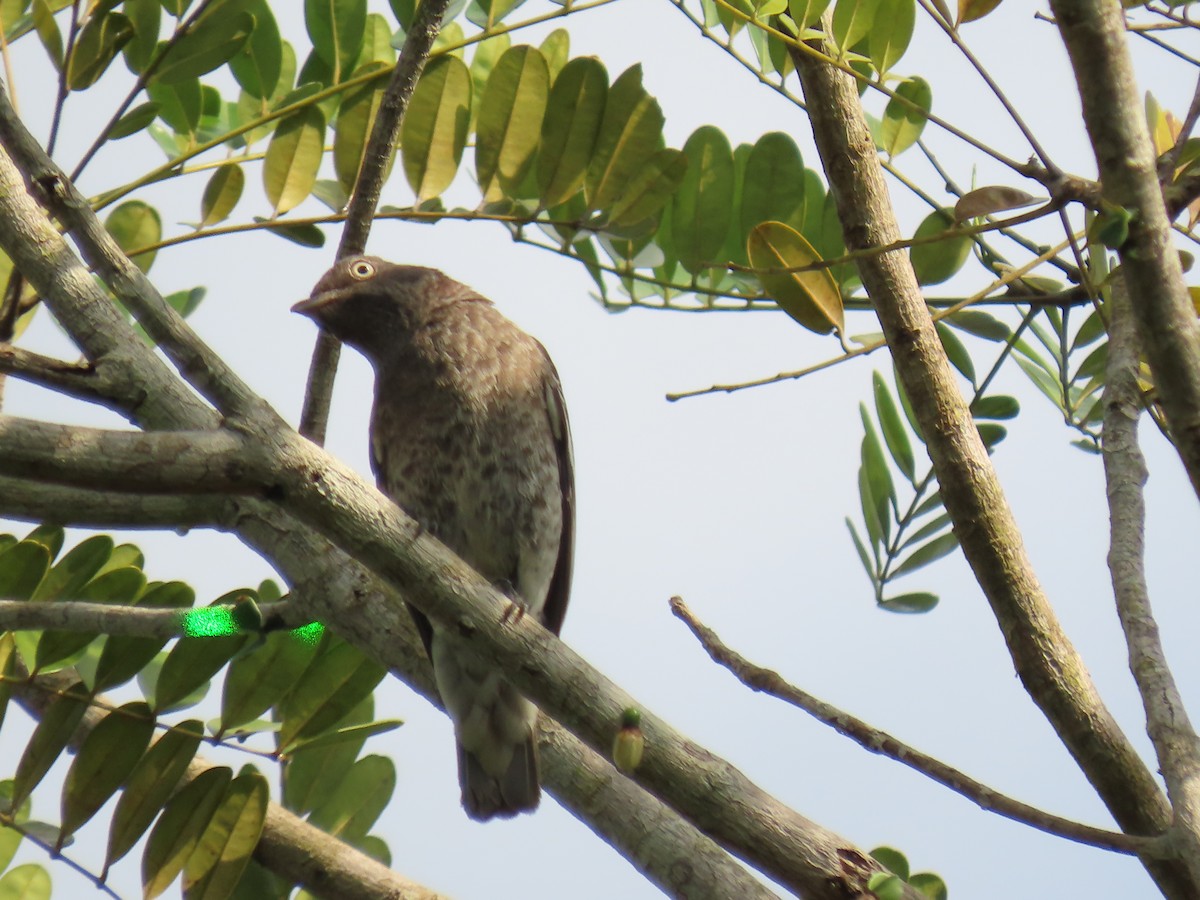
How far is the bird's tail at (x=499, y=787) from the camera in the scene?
13.6 feet

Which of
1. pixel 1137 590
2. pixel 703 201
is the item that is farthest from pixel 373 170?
pixel 1137 590

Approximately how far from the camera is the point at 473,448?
4.46 metres

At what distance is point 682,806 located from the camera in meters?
2.45

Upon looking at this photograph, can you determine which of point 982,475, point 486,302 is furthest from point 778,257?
point 486,302

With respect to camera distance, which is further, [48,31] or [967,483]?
[48,31]

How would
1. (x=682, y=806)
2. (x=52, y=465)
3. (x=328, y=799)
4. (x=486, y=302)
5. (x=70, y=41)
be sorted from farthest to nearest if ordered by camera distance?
(x=486, y=302) < (x=328, y=799) < (x=70, y=41) < (x=682, y=806) < (x=52, y=465)

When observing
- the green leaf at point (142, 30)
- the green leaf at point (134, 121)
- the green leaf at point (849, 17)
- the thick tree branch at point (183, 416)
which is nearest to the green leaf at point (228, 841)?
the thick tree branch at point (183, 416)

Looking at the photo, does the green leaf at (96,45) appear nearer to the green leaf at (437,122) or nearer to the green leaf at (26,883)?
the green leaf at (437,122)

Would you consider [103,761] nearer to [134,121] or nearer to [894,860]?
[134,121]

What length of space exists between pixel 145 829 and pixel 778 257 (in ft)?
7.30

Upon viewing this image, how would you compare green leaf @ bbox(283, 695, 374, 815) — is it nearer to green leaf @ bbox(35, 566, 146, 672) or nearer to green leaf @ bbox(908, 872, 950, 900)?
green leaf @ bbox(35, 566, 146, 672)

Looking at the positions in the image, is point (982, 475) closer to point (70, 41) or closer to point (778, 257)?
point (778, 257)

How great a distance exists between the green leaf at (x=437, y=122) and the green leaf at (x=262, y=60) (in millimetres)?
466

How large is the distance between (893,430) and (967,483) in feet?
3.10
